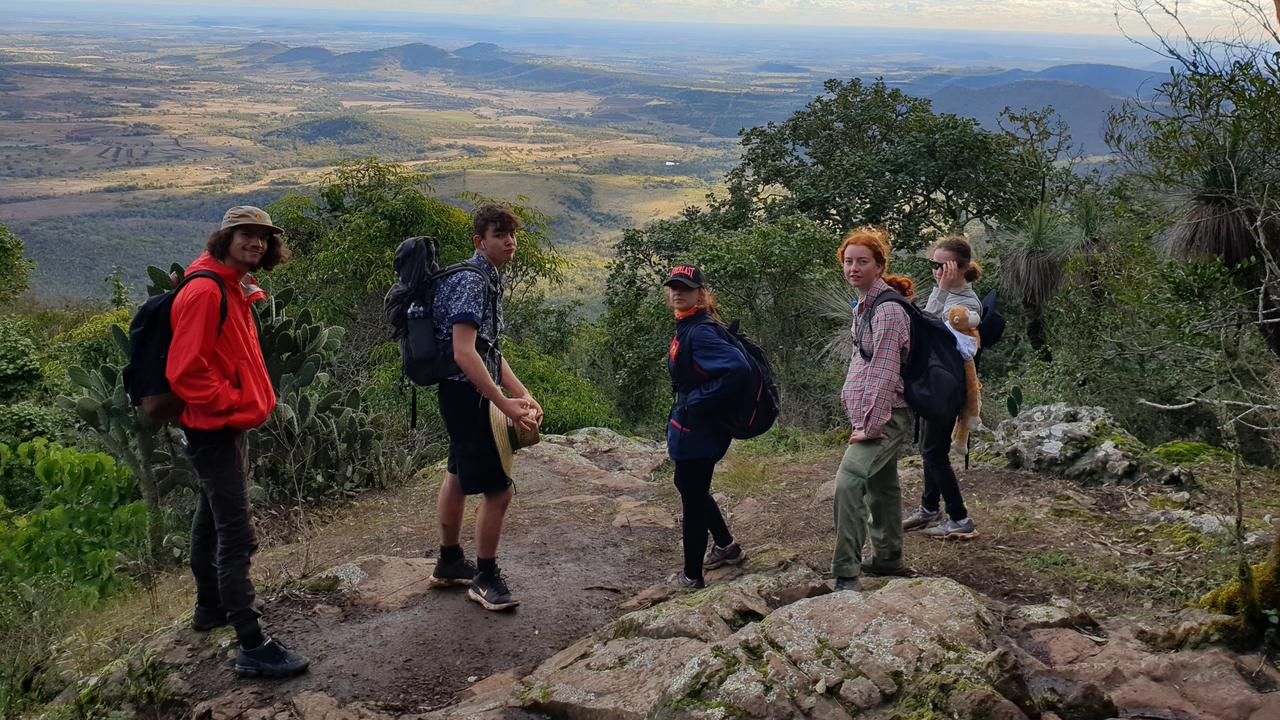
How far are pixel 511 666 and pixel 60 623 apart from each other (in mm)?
2274

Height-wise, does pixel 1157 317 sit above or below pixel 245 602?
above

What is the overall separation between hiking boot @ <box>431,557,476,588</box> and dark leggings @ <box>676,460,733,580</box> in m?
0.95

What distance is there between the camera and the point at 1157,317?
6.45 meters

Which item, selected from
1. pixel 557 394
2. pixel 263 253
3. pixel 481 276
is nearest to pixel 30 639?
pixel 263 253

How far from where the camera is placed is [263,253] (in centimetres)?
347

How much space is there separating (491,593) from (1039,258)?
9.54 m

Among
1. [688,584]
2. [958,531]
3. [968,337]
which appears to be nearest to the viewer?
[688,584]

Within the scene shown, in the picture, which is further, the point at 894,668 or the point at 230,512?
the point at 230,512

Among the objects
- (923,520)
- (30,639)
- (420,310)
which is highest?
(420,310)

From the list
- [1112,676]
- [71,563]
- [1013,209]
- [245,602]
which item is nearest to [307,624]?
[245,602]

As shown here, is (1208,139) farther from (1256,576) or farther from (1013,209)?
(1013,209)

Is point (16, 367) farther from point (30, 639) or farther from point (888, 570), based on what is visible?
point (888, 570)

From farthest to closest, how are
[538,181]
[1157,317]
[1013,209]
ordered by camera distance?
[538,181] < [1013,209] < [1157,317]

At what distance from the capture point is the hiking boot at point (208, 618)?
3688 millimetres
